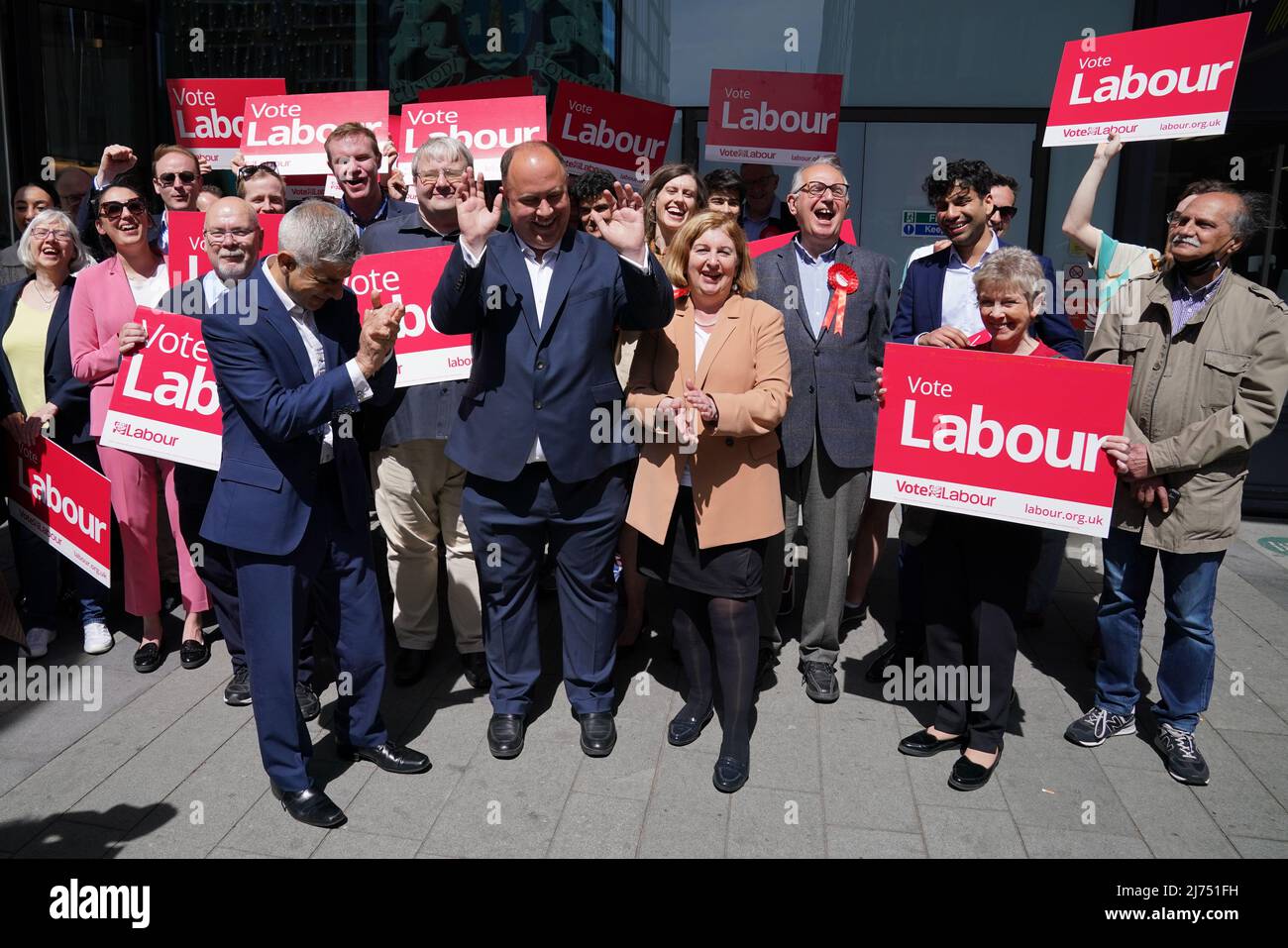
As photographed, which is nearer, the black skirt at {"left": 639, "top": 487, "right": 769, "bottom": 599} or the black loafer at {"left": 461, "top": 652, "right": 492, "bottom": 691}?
the black skirt at {"left": 639, "top": 487, "right": 769, "bottom": 599}

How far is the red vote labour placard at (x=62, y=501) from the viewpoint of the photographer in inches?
171

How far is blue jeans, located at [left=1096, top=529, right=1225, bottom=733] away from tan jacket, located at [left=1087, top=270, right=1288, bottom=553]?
0.45 ft

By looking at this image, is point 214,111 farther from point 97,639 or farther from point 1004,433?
point 1004,433

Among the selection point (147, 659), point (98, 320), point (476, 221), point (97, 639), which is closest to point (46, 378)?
point (98, 320)

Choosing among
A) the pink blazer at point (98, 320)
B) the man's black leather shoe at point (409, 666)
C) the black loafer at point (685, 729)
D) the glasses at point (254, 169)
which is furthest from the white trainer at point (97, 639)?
the black loafer at point (685, 729)

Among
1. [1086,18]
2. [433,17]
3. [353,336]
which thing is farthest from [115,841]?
[1086,18]

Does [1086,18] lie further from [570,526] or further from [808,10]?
[570,526]

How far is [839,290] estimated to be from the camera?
4.40m

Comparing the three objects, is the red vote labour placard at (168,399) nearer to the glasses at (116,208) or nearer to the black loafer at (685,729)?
the glasses at (116,208)

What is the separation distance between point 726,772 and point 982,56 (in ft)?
23.3

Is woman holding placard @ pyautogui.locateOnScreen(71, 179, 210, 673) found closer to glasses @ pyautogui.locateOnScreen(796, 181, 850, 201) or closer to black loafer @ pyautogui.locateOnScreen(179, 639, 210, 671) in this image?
black loafer @ pyautogui.locateOnScreen(179, 639, 210, 671)

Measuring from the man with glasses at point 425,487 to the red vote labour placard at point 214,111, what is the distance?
303 cm

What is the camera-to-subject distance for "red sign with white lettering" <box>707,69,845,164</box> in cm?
676

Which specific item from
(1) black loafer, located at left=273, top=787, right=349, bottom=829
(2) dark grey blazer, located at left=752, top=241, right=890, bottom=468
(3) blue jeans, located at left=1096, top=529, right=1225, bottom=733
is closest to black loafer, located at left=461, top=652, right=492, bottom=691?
(1) black loafer, located at left=273, top=787, right=349, bottom=829
